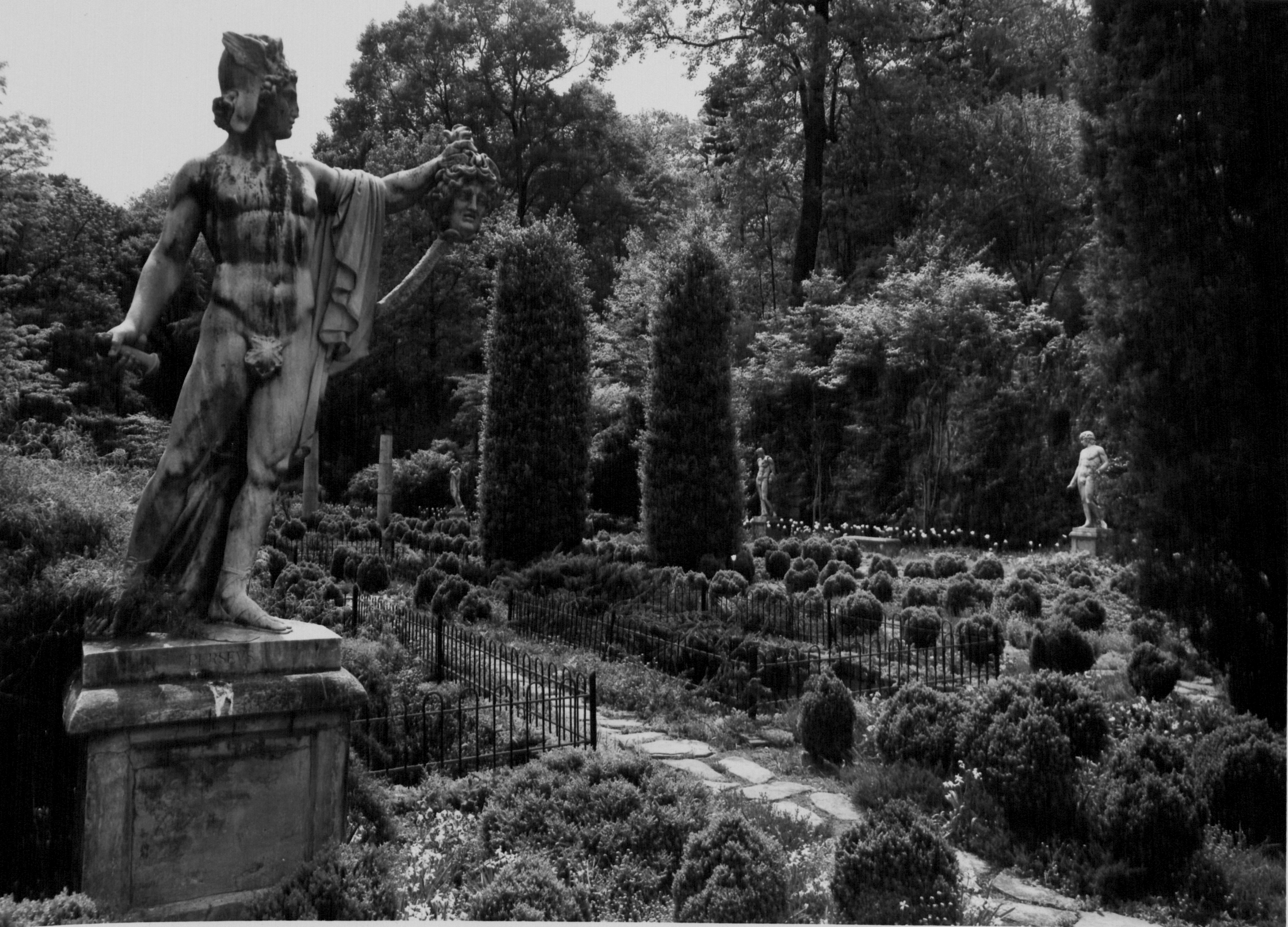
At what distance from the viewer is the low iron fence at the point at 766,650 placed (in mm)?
8180

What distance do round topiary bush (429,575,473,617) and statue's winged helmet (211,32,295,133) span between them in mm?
8191

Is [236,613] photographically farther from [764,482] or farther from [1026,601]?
[764,482]

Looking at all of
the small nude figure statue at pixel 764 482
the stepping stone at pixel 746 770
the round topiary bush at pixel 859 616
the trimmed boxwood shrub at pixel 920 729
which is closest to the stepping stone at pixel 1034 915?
the trimmed boxwood shrub at pixel 920 729

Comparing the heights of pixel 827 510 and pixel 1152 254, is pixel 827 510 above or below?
below

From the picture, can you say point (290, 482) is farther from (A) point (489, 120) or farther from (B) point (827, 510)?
(B) point (827, 510)

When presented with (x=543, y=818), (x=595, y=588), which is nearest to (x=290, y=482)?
(x=595, y=588)

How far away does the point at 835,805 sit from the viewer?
593 centimetres

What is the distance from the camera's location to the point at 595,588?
11789 millimetres

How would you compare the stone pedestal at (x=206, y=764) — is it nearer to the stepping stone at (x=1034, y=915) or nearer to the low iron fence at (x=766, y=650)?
the stepping stone at (x=1034, y=915)

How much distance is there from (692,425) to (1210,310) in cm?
898

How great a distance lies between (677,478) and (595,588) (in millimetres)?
3392

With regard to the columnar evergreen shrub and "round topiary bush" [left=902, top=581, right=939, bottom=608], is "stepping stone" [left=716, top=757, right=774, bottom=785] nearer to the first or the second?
"round topiary bush" [left=902, top=581, right=939, bottom=608]

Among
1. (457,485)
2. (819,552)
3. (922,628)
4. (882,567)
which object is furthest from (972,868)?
(457,485)

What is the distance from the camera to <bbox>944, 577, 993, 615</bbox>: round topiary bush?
1177cm
